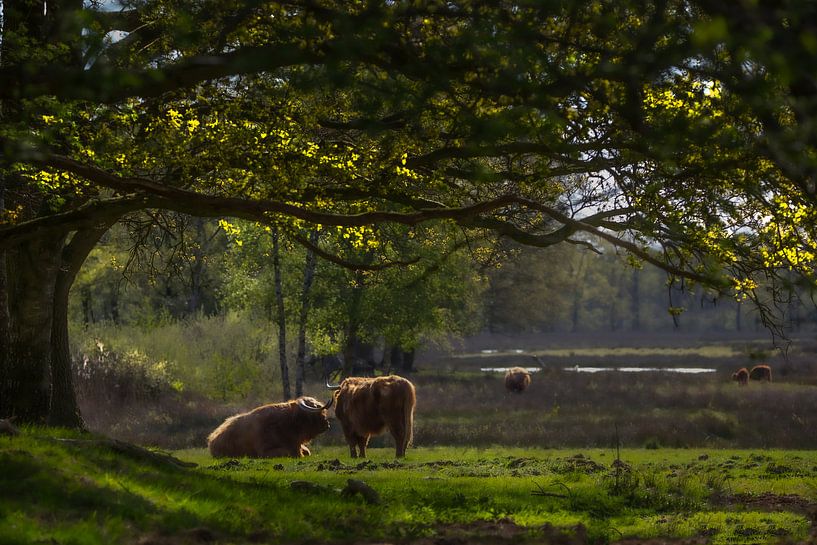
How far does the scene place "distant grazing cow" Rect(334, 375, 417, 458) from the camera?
21266mm

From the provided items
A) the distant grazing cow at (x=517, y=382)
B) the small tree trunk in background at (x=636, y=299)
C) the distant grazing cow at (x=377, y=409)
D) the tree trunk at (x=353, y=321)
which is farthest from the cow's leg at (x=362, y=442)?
the small tree trunk in background at (x=636, y=299)

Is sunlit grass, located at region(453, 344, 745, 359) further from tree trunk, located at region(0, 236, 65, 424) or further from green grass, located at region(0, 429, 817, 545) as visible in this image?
tree trunk, located at region(0, 236, 65, 424)

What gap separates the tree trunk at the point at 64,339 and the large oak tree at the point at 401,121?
0.14 feet

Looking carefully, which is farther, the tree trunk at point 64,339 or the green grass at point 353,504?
the tree trunk at point 64,339

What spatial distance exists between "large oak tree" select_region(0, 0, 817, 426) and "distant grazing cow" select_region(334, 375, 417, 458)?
20.6 ft

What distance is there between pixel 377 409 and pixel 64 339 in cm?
797

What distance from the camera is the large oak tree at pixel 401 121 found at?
810cm

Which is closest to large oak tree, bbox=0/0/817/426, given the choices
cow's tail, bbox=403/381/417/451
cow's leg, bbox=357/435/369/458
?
cow's tail, bbox=403/381/417/451

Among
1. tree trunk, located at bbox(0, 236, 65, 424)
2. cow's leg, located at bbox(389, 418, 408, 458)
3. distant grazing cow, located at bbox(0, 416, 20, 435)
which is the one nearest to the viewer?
distant grazing cow, located at bbox(0, 416, 20, 435)

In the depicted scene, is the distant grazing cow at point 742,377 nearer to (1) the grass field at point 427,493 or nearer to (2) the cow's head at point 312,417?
(1) the grass field at point 427,493

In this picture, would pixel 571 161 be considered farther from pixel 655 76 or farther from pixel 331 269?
pixel 331 269

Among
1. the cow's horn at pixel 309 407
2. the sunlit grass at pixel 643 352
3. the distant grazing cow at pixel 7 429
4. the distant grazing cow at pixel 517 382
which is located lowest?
the sunlit grass at pixel 643 352

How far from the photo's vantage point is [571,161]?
42.4 ft

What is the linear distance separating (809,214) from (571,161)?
11.2ft
